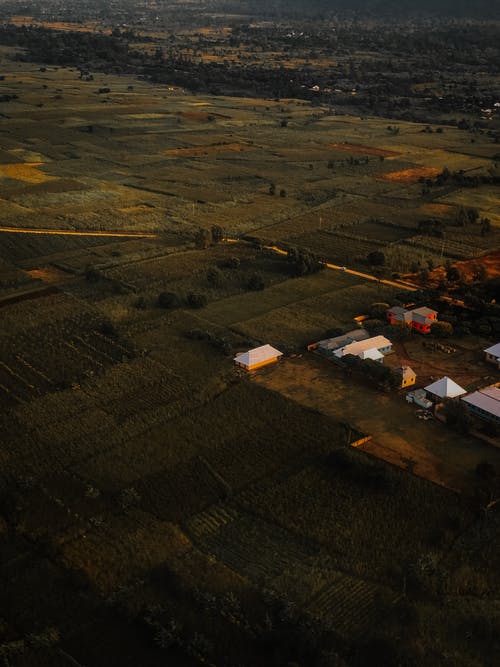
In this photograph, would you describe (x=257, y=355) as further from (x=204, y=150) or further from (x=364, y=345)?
(x=204, y=150)

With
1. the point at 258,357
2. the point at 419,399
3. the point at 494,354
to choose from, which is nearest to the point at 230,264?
the point at 258,357

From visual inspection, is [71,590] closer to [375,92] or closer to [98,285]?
[98,285]

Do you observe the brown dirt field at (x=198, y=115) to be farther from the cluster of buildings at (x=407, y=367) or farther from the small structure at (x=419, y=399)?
the small structure at (x=419, y=399)

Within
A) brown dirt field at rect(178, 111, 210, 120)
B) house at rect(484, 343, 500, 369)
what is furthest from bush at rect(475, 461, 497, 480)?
brown dirt field at rect(178, 111, 210, 120)

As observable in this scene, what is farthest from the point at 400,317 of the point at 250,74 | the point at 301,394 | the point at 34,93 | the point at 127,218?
the point at 250,74

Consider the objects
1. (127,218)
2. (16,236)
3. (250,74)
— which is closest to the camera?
(16,236)
